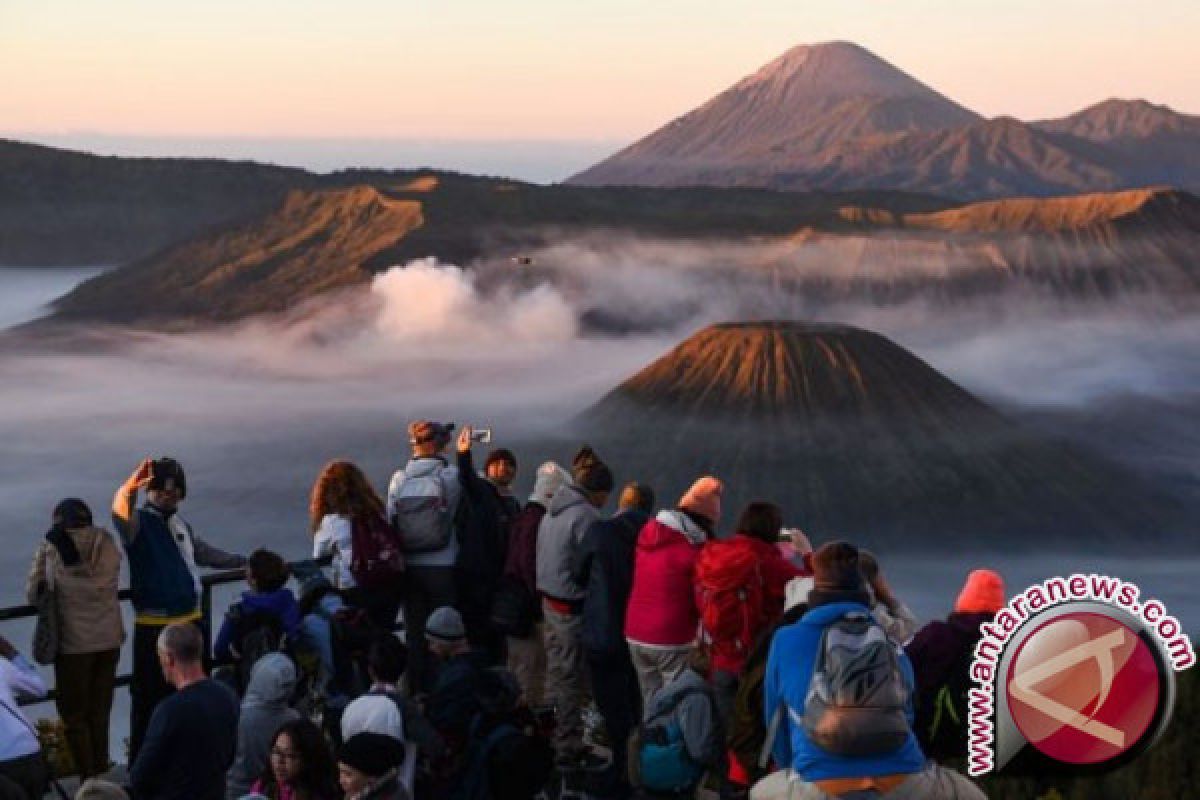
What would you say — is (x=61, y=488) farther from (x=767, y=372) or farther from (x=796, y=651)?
(x=796, y=651)

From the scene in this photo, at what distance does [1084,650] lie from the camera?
9.11m

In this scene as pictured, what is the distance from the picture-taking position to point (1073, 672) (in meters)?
9.19

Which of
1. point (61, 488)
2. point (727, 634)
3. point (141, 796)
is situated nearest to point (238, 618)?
point (141, 796)

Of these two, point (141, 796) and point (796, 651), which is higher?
point (796, 651)

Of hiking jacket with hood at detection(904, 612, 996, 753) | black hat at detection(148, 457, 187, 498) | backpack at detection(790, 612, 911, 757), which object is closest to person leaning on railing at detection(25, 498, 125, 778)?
black hat at detection(148, 457, 187, 498)

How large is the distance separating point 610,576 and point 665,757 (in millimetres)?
1679

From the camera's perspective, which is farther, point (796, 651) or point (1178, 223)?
point (1178, 223)

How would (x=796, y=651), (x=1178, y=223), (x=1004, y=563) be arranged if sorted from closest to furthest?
(x=796, y=651), (x=1004, y=563), (x=1178, y=223)

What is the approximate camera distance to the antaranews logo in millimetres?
9008

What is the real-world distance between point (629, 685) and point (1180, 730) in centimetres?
342

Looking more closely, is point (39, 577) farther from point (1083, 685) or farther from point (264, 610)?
point (1083, 685)

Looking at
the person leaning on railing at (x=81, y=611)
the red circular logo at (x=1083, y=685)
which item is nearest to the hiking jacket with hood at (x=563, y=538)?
the person leaning on railing at (x=81, y=611)

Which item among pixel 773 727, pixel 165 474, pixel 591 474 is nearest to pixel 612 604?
pixel 591 474

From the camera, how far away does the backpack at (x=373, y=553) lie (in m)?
11.2
